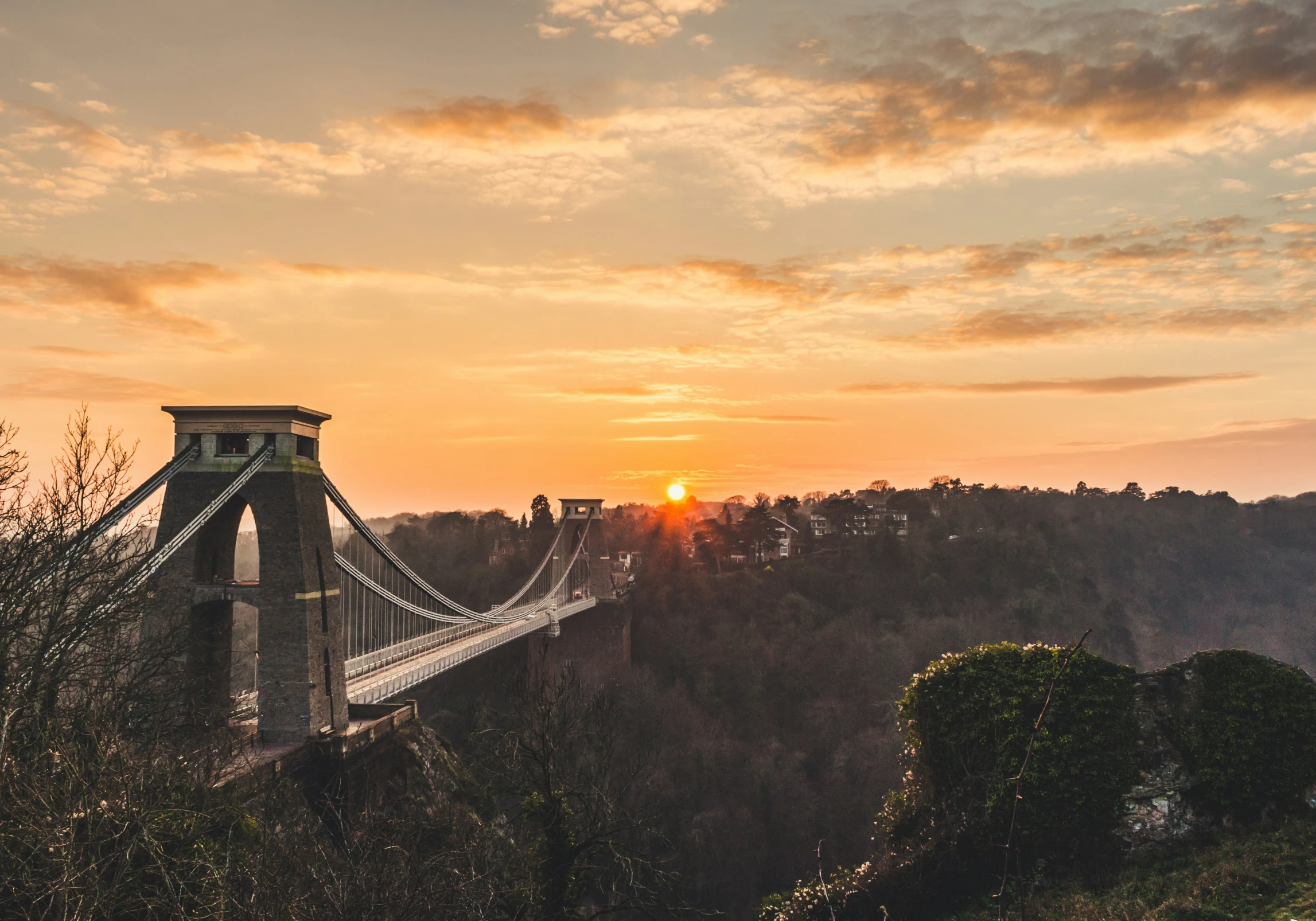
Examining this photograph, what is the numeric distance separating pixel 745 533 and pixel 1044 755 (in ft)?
133

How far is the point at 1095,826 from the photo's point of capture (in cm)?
1162

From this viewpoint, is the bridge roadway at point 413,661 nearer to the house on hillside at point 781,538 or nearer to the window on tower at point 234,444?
the window on tower at point 234,444

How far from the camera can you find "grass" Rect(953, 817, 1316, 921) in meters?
8.84

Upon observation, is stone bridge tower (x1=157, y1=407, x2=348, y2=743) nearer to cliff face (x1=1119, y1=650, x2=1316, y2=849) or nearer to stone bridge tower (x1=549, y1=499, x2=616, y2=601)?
cliff face (x1=1119, y1=650, x2=1316, y2=849)

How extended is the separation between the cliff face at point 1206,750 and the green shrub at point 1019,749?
0.26 metres

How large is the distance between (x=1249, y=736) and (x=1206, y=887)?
2900 mm

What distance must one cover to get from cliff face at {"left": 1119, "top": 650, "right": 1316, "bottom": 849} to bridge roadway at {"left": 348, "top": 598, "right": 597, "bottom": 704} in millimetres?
13660

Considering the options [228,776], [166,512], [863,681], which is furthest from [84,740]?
[863,681]

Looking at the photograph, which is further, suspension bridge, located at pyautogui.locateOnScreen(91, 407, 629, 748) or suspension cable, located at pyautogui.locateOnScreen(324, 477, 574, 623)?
suspension cable, located at pyautogui.locateOnScreen(324, 477, 574, 623)

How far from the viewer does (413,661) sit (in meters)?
22.6

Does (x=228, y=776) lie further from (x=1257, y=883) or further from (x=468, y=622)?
(x=468, y=622)

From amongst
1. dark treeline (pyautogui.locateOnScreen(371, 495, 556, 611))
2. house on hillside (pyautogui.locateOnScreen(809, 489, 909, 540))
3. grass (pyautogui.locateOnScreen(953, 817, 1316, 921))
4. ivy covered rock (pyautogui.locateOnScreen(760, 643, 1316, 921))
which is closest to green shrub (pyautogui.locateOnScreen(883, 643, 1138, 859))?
ivy covered rock (pyautogui.locateOnScreen(760, 643, 1316, 921))

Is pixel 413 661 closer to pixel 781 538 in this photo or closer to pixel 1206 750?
pixel 1206 750

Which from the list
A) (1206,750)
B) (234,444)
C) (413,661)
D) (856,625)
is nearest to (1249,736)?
(1206,750)
